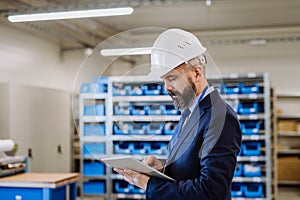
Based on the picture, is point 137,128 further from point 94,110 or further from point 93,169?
point 93,169

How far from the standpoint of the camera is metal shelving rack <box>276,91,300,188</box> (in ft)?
28.7

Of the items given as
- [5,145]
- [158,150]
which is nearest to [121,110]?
[158,150]

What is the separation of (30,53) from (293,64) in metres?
5.68

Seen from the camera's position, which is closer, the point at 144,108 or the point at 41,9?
the point at 144,108

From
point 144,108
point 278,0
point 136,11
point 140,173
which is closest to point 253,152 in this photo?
point 278,0

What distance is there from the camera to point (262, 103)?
568cm

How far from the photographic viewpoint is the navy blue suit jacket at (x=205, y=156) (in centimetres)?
140

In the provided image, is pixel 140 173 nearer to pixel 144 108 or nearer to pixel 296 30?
pixel 144 108

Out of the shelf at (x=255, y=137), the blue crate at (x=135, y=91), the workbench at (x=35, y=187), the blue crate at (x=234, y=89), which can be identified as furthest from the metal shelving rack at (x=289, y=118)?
the blue crate at (x=135, y=91)

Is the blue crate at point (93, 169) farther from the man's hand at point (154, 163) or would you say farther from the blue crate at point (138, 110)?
the man's hand at point (154, 163)

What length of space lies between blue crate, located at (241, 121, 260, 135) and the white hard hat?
4260 millimetres

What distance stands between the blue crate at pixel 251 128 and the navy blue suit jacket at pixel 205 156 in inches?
166

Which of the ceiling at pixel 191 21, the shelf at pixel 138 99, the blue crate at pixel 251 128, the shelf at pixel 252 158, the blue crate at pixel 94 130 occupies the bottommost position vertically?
the shelf at pixel 252 158

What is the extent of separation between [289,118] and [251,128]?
12.8 feet
